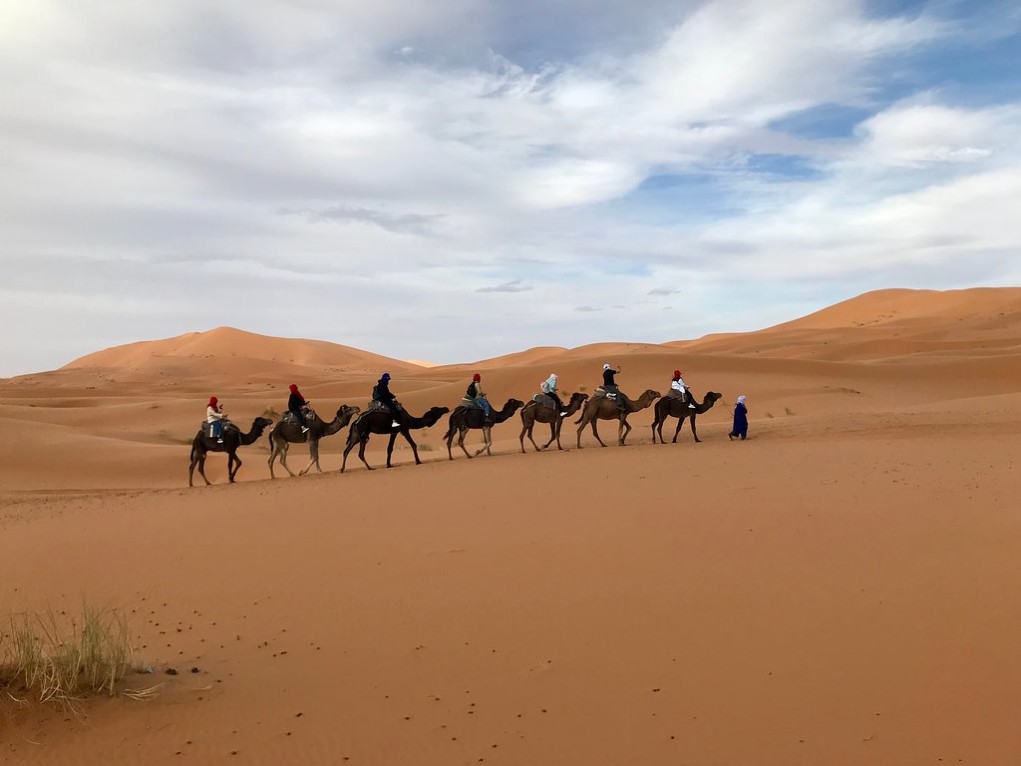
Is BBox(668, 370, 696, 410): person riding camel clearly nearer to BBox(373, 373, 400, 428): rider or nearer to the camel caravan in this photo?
the camel caravan

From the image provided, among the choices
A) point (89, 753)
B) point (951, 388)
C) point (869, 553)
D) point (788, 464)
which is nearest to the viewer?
point (89, 753)

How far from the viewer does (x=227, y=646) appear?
24.1 ft

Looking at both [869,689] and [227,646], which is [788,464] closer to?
[869,689]

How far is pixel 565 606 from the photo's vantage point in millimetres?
7883

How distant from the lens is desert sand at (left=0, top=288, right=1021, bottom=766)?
5.52 m

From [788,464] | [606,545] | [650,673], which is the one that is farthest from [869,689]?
[788,464]

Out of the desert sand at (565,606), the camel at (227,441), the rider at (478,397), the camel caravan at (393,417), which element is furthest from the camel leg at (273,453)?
the rider at (478,397)

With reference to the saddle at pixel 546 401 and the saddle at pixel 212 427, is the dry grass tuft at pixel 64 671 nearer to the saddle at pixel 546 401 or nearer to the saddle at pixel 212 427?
the saddle at pixel 212 427

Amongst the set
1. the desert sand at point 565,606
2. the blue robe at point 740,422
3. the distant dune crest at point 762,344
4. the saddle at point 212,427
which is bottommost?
the desert sand at point 565,606

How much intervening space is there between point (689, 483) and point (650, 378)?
2812 cm

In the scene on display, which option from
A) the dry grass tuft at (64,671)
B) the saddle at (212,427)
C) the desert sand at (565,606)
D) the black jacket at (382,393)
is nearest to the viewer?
the desert sand at (565,606)

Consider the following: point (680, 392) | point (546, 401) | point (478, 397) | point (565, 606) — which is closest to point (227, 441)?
point (478, 397)

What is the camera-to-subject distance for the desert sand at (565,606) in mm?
5523

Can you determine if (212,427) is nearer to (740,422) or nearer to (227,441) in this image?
(227,441)
